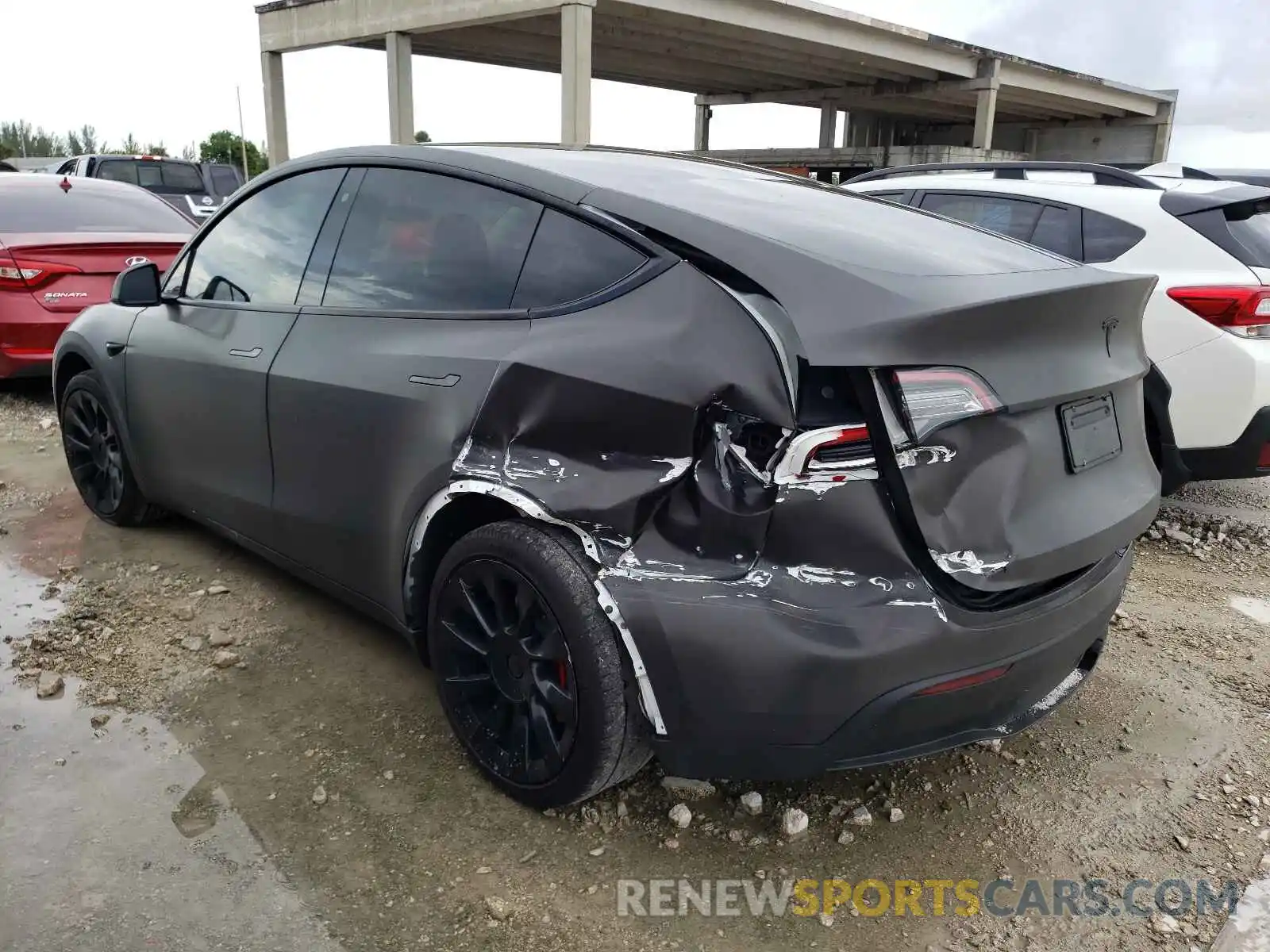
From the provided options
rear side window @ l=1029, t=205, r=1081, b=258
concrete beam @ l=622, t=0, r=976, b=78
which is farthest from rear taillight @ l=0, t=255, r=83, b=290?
concrete beam @ l=622, t=0, r=976, b=78

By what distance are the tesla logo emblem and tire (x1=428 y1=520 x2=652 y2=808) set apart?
1.34 meters

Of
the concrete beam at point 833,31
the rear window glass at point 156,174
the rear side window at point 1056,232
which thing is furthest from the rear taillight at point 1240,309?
the concrete beam at point 833,31

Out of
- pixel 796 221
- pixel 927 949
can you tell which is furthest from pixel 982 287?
pixel 927 949

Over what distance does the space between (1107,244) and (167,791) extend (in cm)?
449

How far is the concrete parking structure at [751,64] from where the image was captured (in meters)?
20.0

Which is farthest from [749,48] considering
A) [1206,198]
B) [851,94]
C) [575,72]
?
[1206,198]

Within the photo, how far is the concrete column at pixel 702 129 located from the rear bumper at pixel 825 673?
35.6 m

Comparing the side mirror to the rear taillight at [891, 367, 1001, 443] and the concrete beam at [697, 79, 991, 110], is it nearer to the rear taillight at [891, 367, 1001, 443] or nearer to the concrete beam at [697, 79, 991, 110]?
the rear taillight at [891, 367, 1001, 443]

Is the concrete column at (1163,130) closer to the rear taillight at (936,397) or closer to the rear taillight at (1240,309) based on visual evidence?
the rear taillight at (1240,309)

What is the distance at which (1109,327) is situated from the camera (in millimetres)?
2301

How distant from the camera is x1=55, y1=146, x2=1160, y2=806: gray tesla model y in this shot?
1892 mm

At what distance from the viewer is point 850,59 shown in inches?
997

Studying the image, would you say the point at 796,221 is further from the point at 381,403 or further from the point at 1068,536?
the point at 381,403

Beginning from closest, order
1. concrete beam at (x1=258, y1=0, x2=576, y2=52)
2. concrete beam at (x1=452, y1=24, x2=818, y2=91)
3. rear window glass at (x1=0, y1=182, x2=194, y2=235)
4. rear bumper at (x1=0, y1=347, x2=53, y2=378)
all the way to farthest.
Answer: rear bumper at (x1=0, y1=347, x2=53, y2=378) → rear window glass at (x1=0, y1=182, x2=194, y2=235) → concrete beam at (x1=258, y1=0, x2=576, y2=52) → concrete beam at (x1=452, y1=24, x2=818, y2=91)
